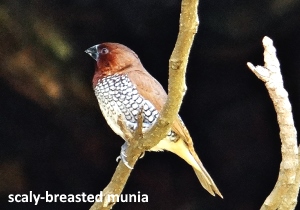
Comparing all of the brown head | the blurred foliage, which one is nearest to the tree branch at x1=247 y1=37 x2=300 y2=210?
the blurred foliage

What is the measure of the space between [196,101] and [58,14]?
1.37 feet

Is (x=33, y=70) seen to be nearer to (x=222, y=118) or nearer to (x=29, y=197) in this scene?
(x=29, y=197)

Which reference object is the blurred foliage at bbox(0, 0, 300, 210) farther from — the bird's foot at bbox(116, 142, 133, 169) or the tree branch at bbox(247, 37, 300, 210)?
the tree branch at bbox(247, 37, 300, 210)

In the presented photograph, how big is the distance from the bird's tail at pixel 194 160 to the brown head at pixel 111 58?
0.24 meters

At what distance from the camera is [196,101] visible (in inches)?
60.7

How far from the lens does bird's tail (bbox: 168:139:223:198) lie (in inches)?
60.1

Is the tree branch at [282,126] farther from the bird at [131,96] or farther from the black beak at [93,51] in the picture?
the black beak at [93,51]

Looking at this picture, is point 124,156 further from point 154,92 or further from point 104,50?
point 104,50

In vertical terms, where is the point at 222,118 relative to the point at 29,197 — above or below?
above

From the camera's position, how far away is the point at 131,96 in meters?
1.52

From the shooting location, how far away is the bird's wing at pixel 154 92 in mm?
1491

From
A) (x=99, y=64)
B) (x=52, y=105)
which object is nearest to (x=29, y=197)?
(x=52, y=105)

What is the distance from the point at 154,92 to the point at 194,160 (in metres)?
0.21

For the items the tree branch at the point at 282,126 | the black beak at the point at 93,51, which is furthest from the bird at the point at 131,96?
the tree branch at the point at 282,126
